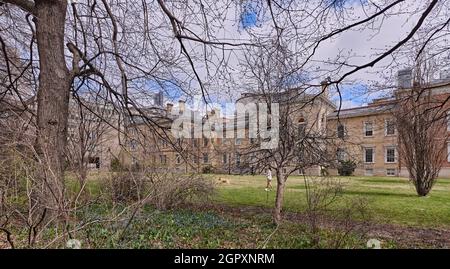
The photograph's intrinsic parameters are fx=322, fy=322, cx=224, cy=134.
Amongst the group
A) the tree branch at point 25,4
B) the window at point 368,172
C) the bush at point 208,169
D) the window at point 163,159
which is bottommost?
the window at point 368,172

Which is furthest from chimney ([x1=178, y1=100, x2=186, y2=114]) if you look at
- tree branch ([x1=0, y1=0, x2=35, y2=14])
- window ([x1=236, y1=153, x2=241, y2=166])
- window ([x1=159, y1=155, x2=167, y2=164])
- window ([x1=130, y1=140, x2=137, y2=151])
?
tree branch ([x1=0, y1=0, x2=35, y2=14])

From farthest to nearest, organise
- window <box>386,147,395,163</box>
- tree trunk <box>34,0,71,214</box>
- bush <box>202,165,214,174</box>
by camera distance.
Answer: window <box>386,147,395,163</box>, bush <box>202,165,214,174</box>, tree trunk <box>34,0,71,214</box>

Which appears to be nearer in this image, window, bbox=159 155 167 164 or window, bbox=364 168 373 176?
window, bbox=159 155 167 164

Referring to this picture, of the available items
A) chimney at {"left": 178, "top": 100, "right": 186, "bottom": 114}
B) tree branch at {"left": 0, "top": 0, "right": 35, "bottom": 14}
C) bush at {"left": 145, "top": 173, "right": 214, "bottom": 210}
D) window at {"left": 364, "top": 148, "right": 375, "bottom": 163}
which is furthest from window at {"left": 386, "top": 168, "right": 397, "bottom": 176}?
tree branch at {"left": 0, "top": 0, "right": 35, "bottom": 14}

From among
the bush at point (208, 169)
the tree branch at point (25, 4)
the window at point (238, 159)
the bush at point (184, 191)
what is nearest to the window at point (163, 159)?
the bush at point (184, 191)

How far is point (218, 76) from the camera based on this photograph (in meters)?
7.86

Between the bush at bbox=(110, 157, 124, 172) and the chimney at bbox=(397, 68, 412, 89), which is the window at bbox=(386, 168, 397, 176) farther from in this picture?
the bush at bbox=(110, 157, 124, 172)

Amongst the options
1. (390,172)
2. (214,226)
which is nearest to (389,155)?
(390,172)

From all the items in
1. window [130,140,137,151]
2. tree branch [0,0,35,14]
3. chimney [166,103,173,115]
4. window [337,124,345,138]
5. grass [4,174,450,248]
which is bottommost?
grass [4,174,450,248]

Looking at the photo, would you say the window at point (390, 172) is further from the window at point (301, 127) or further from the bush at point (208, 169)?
the window at point (301, 127)


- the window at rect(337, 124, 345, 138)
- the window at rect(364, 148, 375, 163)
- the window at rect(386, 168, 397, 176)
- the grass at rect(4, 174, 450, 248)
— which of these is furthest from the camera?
the window at rect(364, 148, 375, 163)

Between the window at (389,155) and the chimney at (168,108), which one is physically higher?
the chimney at (168,108)

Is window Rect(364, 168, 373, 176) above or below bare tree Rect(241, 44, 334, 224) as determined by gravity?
below

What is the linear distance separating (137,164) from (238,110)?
154 inches
